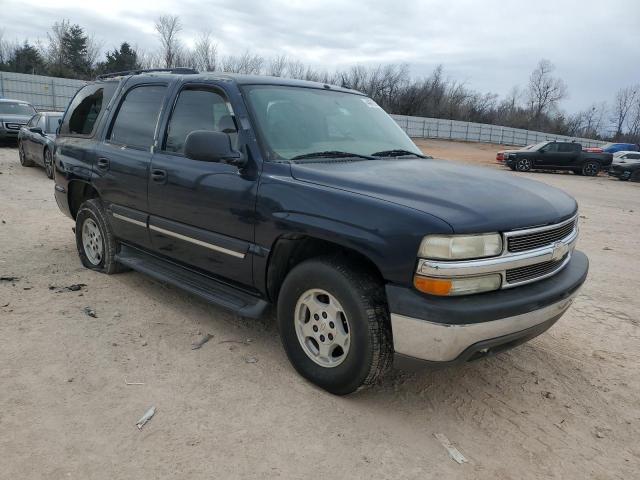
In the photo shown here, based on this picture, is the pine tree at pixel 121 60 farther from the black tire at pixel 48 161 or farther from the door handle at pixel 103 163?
the door handle at pixel 103 163

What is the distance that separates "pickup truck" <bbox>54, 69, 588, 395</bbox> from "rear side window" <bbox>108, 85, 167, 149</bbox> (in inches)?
0.6

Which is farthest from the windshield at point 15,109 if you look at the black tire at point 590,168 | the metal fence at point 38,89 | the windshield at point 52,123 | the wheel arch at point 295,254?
the black tire at point 590,168

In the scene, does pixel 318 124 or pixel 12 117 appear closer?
pixel 318 124

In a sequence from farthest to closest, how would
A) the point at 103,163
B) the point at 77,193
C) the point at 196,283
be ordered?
1. the point at 77,193
2. the point at 103,163
3. the point at 196,283

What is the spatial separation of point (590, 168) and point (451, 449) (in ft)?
85.3

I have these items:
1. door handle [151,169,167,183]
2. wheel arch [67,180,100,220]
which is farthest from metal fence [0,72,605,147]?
door handle [151,169,167,183]

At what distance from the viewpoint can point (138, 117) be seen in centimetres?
448

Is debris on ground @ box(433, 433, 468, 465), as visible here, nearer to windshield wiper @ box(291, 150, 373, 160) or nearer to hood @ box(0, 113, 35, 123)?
windshield wiper @ box(291, 150, 373, 160)

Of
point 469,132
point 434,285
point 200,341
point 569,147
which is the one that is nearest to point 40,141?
point 200,341

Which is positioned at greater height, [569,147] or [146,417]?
[569,147]

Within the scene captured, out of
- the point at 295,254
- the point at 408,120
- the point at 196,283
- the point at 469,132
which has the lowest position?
the point at 196,283

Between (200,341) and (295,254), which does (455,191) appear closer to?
(295,254)

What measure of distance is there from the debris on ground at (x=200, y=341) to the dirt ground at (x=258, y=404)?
0.06m

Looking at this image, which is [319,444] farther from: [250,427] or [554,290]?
[554,290]
